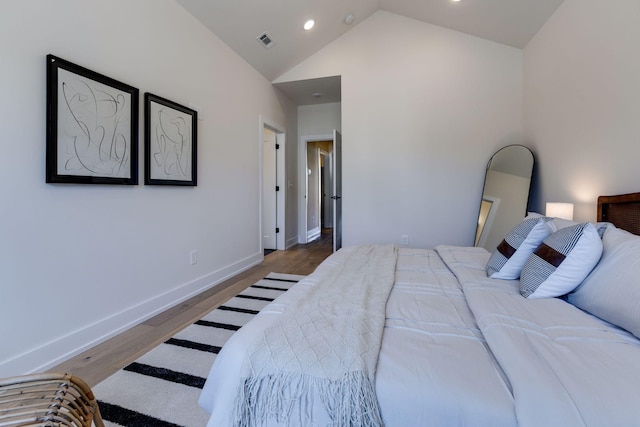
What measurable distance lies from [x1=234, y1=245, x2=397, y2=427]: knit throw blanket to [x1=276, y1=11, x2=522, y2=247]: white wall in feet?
9.64

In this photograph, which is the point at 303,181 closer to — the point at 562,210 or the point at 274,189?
the point at 274,189

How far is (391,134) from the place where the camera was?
3.84 metres

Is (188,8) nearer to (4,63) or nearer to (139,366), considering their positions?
(4,63)

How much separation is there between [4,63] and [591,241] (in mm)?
2888

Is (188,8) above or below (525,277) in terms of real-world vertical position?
above

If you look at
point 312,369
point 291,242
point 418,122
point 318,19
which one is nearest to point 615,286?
point 312,369

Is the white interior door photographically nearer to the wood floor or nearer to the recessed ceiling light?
the wood floor

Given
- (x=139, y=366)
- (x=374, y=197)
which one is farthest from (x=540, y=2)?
(x=139, y=366)

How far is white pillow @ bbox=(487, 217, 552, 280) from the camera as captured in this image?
152 cm

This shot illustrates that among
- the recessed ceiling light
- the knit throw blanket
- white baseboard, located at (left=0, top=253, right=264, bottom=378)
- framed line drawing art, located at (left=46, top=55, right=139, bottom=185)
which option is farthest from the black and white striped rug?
the recessed ceiling light

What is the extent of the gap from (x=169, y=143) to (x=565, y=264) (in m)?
2.77

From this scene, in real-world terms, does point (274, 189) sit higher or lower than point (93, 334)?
higher

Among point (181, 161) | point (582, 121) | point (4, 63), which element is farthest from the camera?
point (181, 161)

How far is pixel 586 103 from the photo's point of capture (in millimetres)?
2238
